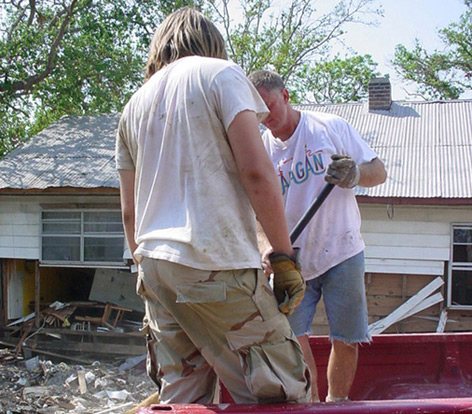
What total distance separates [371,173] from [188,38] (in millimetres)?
1312

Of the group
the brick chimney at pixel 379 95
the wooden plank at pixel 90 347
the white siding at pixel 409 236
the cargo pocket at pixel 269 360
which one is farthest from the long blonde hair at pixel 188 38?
the brick chimney at pixel 379 95

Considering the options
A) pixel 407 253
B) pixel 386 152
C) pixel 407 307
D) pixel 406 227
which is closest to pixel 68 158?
pixel 386 152

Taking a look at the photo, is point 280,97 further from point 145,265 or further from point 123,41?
point 123,41

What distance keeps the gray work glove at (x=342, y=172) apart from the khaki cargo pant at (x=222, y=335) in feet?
3.09

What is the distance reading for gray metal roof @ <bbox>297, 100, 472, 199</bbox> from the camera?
9.92 m

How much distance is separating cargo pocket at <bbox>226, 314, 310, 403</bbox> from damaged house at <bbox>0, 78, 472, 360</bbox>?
26.3ft

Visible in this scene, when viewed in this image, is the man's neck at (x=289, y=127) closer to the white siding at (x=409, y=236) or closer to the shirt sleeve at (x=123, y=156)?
the shirt sleeve at (x=123, y=156)

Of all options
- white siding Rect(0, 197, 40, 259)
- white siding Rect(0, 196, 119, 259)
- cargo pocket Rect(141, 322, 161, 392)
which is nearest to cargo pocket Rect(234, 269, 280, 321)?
cargo pocket Rect(141, 322, 161, 392)

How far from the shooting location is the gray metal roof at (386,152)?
10.1 meters

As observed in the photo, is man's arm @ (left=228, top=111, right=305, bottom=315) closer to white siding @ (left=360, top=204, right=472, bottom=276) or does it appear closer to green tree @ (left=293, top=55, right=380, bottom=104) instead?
white siding @ (left=360, top=204, right=472, bottom=276)

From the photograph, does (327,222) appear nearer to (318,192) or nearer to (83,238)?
(318,192)

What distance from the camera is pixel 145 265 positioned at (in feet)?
7.00

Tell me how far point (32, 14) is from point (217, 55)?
16.5m

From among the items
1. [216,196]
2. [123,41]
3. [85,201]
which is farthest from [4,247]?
[216,196]
